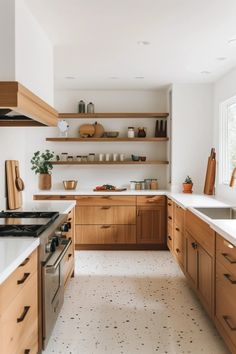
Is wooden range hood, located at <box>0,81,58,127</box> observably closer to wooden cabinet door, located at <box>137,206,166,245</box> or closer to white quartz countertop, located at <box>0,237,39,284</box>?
white quartz countertop, located at <box>0,237,39,284</box>

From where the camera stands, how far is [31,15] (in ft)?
8.73

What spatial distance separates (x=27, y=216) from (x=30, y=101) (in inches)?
42.7

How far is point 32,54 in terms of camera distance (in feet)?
8.59

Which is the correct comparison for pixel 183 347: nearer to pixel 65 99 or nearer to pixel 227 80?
pixel 227 80

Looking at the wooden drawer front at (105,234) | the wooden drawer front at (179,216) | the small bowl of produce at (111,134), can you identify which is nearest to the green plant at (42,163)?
the small bowl of produce at (111,134)

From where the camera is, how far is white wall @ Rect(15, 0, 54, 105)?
2.27 metres

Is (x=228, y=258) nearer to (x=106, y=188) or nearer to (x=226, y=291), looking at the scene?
(x=226, y=291)

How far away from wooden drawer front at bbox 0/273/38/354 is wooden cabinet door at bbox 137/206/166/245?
302cm

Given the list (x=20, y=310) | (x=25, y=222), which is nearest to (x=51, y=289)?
(x=25, y=222)

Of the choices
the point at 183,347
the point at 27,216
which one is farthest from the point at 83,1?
the point at 183,347

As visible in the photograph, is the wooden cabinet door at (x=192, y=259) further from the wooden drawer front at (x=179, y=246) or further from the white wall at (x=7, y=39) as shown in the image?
the white wall at (x=7, y=39)

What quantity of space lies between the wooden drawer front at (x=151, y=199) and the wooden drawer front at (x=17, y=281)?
3003mm

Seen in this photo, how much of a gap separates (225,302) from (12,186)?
7.21 feet

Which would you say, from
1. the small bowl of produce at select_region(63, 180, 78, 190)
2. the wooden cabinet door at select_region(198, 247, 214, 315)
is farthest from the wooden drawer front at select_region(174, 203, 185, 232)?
the small bowl of produce at select_region(63, 180, 78, 190)
